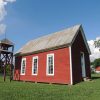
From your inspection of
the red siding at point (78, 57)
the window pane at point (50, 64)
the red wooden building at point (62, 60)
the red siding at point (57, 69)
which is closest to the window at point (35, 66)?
the red wooden building at point (62, 60)

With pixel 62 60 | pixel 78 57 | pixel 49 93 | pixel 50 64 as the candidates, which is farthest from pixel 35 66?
pixel 49 93

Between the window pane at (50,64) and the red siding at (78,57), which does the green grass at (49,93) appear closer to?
the red siding at (78,57)

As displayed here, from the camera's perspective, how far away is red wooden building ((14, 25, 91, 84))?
19237 millimetres

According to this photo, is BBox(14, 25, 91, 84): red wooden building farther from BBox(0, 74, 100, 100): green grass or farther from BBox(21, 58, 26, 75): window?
BBox(0, 74, 100, 100): green grass

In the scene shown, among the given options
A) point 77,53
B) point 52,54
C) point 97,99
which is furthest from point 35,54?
point 97,99

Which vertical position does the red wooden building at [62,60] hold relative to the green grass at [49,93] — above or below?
above

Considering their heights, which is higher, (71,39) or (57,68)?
(71,39)

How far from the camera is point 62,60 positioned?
19844 millimetres

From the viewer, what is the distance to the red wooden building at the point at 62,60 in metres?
19.2

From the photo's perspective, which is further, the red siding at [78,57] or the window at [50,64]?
the window at [50,64]

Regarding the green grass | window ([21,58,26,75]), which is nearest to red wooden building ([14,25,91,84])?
window ([21,58,26,75])

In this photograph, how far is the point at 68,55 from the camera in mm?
19250

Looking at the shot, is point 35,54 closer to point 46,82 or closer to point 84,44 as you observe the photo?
point 46,82

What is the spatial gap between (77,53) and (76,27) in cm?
A: 331
